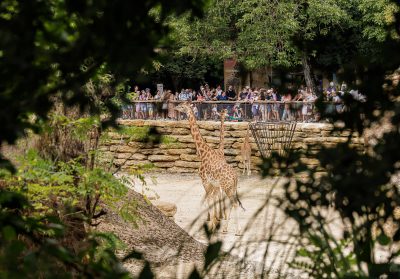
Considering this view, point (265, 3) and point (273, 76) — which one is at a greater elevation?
point (265, 3)

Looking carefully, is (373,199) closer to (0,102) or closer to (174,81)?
(0,102)

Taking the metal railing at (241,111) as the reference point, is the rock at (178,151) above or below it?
below

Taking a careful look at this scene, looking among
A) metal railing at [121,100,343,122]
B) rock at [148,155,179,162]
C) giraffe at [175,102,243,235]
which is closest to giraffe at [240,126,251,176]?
rock at [148,155,179,162]

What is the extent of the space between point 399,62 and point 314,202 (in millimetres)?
559

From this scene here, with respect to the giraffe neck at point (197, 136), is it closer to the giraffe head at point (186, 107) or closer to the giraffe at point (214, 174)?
the giraffe at point (214, 174)

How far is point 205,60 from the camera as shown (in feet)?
151

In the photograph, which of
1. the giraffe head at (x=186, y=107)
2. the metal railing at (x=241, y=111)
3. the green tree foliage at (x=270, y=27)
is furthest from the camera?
the green tree foliage at (x=270, y=27)

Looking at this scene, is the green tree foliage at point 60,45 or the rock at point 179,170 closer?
the green tree foliage at point 60,45

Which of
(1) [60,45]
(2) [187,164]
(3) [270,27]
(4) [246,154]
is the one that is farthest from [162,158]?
(1) [60,45]

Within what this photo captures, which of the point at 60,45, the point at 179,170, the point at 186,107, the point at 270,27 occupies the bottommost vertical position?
the point at 179,170

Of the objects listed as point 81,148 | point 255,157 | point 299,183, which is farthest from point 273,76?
point 255,157

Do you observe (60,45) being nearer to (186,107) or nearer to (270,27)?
(186,107)

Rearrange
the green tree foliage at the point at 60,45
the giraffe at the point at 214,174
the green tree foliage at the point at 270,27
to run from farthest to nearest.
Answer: the green tree foliage at the point at 270,27 < the giraffe at the point at 214,174 < the green tree foliage at the point at 60,45

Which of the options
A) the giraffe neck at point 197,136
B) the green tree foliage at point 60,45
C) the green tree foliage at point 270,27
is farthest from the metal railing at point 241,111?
the green tree foliage at point 60,45
